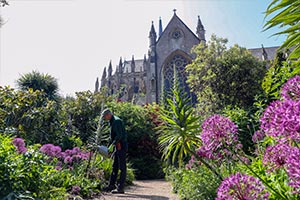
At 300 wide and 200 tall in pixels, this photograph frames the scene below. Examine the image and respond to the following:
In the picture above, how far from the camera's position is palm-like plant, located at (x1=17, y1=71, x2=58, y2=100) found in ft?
40.7

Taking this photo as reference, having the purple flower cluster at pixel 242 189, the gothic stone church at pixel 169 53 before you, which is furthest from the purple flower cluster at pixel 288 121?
the gothic stone church at pixel 169 53

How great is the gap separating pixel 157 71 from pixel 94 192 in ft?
78.4

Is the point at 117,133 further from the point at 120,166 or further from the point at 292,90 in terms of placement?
the point at 292,90

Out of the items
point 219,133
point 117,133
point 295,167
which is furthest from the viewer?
point 117,133

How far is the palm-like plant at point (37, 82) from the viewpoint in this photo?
1241 cm

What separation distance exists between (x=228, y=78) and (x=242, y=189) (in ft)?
43.3

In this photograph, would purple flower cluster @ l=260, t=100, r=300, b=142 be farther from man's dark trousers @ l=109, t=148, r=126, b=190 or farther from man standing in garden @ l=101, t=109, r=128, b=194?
man's dark trousers @ l=109, t=148, r=126, b=190

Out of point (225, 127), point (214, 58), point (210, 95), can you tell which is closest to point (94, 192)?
point (225, 127)

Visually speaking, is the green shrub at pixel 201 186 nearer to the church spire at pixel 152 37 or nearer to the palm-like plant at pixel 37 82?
the palm-like plant at pixel 37 82

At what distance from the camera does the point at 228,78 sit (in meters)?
13.6

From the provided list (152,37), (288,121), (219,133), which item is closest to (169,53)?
(152,37)

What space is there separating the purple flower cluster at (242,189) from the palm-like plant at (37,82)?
12.6 m

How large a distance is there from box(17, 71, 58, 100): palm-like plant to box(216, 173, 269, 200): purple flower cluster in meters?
12.6

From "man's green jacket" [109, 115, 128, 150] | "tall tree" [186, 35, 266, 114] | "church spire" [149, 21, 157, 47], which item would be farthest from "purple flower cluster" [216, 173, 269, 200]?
"church spire" [149, 21, 157, 47]
